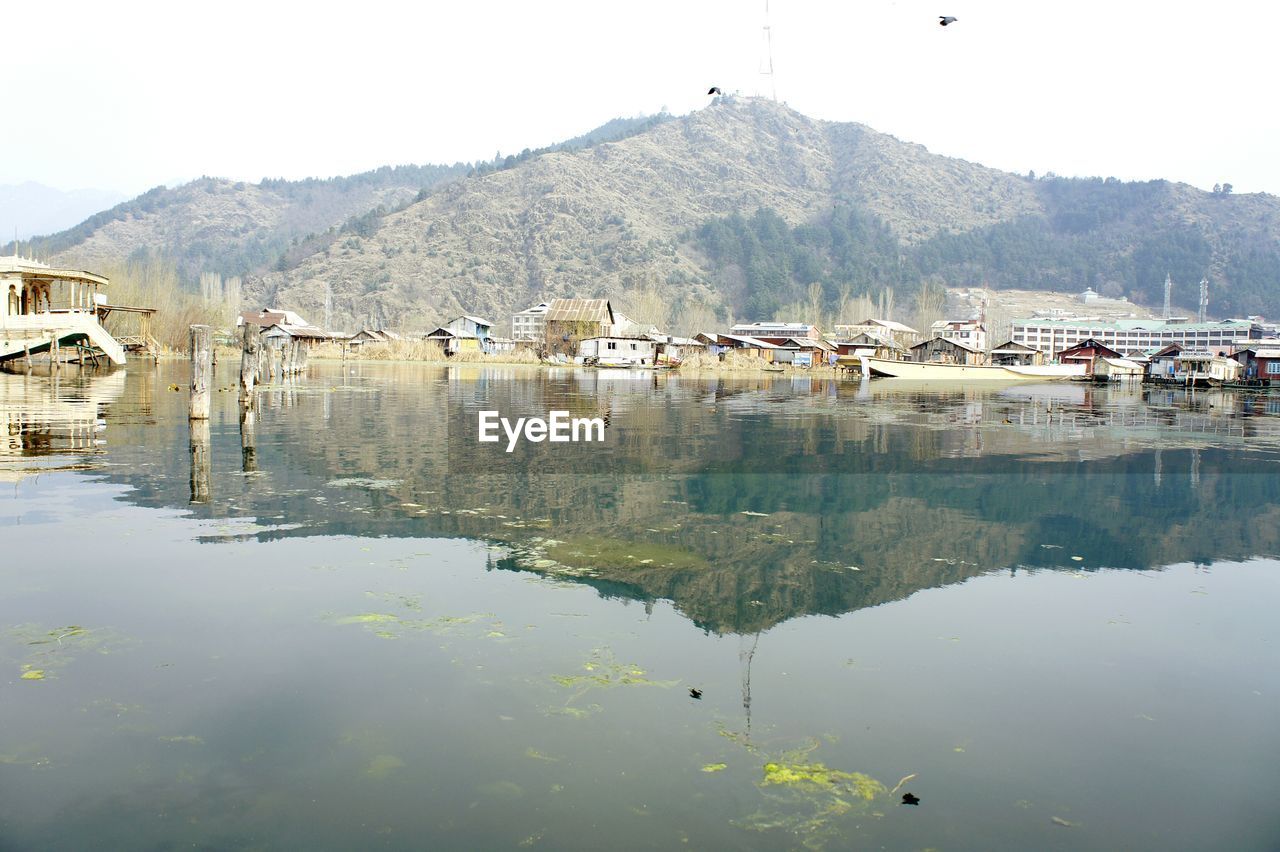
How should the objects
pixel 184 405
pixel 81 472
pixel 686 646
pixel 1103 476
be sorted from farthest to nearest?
1. pixel 184 405
2. pixel 1103 476
3. pixel 81 472
4. pixel 686 646

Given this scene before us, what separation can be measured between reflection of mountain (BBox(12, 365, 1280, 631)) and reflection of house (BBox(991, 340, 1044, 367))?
7936 centimetres

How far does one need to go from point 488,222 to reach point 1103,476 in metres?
179

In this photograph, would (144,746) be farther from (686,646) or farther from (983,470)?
(983,470)

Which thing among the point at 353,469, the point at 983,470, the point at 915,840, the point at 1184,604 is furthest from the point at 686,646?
the point at 983,470

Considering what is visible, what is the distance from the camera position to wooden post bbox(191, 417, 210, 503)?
533 inches

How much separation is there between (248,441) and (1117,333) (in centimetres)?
16011

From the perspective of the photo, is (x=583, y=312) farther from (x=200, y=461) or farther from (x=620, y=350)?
(x=200, y=461)

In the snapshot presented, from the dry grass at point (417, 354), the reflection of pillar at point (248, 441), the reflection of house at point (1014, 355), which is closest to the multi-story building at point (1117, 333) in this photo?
the reflection of house at point (1014, 355)

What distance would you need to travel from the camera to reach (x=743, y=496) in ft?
49.6

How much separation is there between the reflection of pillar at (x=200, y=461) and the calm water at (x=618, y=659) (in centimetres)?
9

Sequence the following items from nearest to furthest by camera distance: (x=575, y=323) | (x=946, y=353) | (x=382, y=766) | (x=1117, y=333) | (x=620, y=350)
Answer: (x=382, y=766) → (x=620, y=350) → (x=575, y=323) → (x=946, y=353) → (x=1117, y=333)

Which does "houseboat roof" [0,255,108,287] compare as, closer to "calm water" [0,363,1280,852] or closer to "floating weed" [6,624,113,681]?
"calm water" [0,363,1280,852]

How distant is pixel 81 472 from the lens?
1486 centimetres

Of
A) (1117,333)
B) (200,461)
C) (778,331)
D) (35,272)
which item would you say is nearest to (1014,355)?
(778,331)
